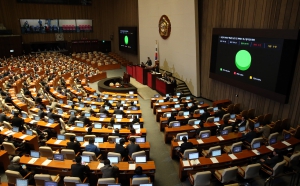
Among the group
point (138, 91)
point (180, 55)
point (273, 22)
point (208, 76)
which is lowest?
point (138, 91)

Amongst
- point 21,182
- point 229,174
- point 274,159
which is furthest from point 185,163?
point 21,182

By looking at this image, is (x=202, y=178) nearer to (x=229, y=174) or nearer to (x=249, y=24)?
(x=229, y=174)

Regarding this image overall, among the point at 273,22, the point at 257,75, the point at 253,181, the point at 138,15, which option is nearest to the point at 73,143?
the point at 253,181

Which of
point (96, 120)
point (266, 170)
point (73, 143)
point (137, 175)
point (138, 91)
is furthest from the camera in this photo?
point (138, 91)

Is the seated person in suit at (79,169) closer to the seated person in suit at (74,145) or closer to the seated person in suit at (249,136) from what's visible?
the seated person in suit at (74,145)

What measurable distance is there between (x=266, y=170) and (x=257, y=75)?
19.2 ft

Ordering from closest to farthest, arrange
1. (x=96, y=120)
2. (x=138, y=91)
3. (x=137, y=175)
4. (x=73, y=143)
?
(x=137, y=175)
(x=73, y=143)
(x=96, y=120)
(x=138, y=91)

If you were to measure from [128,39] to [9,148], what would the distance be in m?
20.4

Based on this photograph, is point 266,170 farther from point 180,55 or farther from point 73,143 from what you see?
point 180,55

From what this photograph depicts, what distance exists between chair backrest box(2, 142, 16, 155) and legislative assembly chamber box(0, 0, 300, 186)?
30 mm

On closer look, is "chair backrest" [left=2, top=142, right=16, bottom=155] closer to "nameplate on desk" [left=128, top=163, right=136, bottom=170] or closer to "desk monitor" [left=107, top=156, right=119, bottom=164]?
"desk monitor" [left=107, top=156, right=119, bottom=164]

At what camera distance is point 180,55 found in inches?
703

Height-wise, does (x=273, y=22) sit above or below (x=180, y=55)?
above

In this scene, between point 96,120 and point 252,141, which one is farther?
point 96,120
